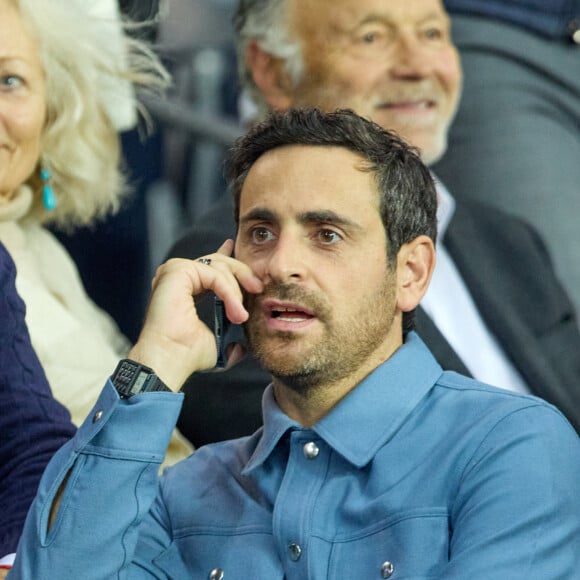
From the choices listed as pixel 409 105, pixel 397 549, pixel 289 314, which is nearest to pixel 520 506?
pixel 397 549

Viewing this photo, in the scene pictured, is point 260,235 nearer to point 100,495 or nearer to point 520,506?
point 100,495

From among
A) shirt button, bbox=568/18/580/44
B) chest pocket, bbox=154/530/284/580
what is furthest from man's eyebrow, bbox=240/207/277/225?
shirt button, bbox=568/18/580/44

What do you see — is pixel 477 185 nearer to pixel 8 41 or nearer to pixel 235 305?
pixel 8 41

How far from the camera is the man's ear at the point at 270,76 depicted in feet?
9.96

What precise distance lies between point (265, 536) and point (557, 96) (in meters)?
2.02

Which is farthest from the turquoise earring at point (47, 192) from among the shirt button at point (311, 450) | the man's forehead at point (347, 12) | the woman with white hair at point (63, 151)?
the shirt button at point (311, 450)

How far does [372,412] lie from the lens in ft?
5.67

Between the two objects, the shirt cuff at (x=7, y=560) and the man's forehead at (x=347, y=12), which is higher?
the man's forehead at (x=347, y=12)

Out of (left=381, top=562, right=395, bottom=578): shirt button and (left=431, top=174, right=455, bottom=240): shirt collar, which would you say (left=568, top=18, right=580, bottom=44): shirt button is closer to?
(left=431, top=174, right=455, bottom=240): shirt collar

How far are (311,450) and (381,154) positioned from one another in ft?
1.35

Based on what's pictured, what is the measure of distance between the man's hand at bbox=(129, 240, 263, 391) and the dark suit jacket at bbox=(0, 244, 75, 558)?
27cm

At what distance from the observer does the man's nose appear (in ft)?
9.66

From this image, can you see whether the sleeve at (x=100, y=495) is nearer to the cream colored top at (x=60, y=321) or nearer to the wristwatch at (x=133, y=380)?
the wristwatch at (x=133, y=380)

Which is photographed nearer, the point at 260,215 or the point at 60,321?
the point at 260,215
